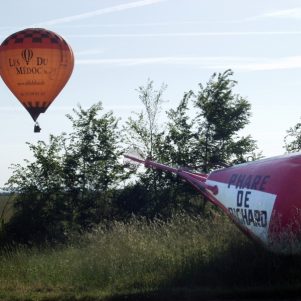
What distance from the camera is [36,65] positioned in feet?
65.9

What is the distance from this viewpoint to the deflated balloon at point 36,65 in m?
19.9

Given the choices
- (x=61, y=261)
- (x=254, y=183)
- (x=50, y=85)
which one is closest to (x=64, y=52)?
(x=50, y=85)

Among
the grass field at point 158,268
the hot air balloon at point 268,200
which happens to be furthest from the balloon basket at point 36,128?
the hot air balloon at point 268,200

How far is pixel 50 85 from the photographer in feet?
67.5

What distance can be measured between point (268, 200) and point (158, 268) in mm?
2066

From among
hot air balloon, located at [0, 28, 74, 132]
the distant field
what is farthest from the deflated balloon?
the distant field

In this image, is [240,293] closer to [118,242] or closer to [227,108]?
[118,242]

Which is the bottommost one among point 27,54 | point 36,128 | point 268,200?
point 268,200

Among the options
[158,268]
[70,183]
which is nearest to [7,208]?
[70,183]

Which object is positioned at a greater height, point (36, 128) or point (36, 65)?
point (36, 65)

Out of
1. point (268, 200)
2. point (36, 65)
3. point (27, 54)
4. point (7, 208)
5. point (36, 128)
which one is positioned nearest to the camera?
point (268, 200)

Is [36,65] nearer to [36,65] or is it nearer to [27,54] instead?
[36,65]

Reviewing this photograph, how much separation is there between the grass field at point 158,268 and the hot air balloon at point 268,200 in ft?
0.70

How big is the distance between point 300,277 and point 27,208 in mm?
13172
